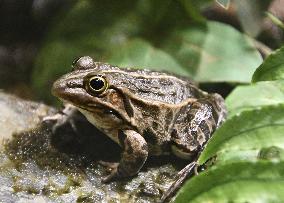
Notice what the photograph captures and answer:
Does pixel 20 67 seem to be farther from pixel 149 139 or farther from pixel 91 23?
pixel 149 139

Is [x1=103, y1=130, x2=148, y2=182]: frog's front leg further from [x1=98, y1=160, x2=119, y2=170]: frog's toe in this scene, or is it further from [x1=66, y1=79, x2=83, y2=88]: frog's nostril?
[x1=66, y1=79, x2=83, y2=88]: frog's nostril

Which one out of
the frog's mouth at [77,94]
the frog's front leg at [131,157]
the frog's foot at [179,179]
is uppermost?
the frog's mouth at [77,94]

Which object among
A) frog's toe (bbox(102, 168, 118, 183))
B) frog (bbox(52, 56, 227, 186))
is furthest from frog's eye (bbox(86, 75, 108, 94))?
frog's toe (bbox(102, 168, 118, 183))

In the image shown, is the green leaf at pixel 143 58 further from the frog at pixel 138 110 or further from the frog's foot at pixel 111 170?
the frog's foot at pixel 111 170

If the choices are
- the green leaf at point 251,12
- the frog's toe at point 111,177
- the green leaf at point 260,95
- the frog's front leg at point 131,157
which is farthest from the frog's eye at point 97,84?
the green leaf at point 251,12

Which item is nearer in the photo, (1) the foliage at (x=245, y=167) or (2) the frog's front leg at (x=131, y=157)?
(1) the foliage at (x=245, y=167)

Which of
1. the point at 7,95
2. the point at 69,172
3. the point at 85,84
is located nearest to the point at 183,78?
the point at 85,84
